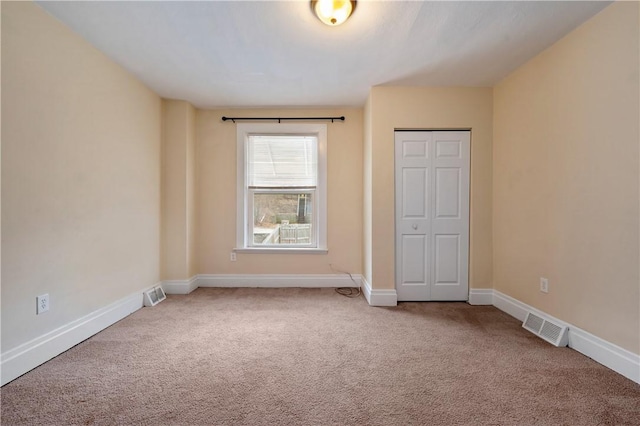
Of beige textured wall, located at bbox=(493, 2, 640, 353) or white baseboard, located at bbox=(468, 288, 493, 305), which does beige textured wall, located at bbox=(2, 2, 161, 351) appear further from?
beige textured wall, located at bbox=(493, 2, 640, 353)

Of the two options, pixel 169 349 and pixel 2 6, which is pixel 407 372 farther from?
pixel 2 6

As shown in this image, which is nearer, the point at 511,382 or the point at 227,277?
the point at 511,382

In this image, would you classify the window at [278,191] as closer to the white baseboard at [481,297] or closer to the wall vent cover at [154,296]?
the wall vent cover at [154,296]

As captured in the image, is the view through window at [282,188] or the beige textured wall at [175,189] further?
the view through window at [282,188]

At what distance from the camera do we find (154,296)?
320 cm

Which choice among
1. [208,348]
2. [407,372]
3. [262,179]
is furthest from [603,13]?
[208,348]

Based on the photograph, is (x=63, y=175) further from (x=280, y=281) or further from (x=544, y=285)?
(x=544, y=285)

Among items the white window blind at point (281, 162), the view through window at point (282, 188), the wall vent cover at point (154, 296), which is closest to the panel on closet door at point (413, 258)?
the view through window at point (282, 188)

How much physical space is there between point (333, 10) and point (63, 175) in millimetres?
2291

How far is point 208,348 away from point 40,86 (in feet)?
7.24

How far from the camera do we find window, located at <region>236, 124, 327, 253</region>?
3.78 meters

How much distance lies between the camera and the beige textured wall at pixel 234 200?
3.75 metres

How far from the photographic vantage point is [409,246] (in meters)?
3.22

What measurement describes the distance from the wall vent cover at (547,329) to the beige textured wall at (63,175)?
3.81 meters
